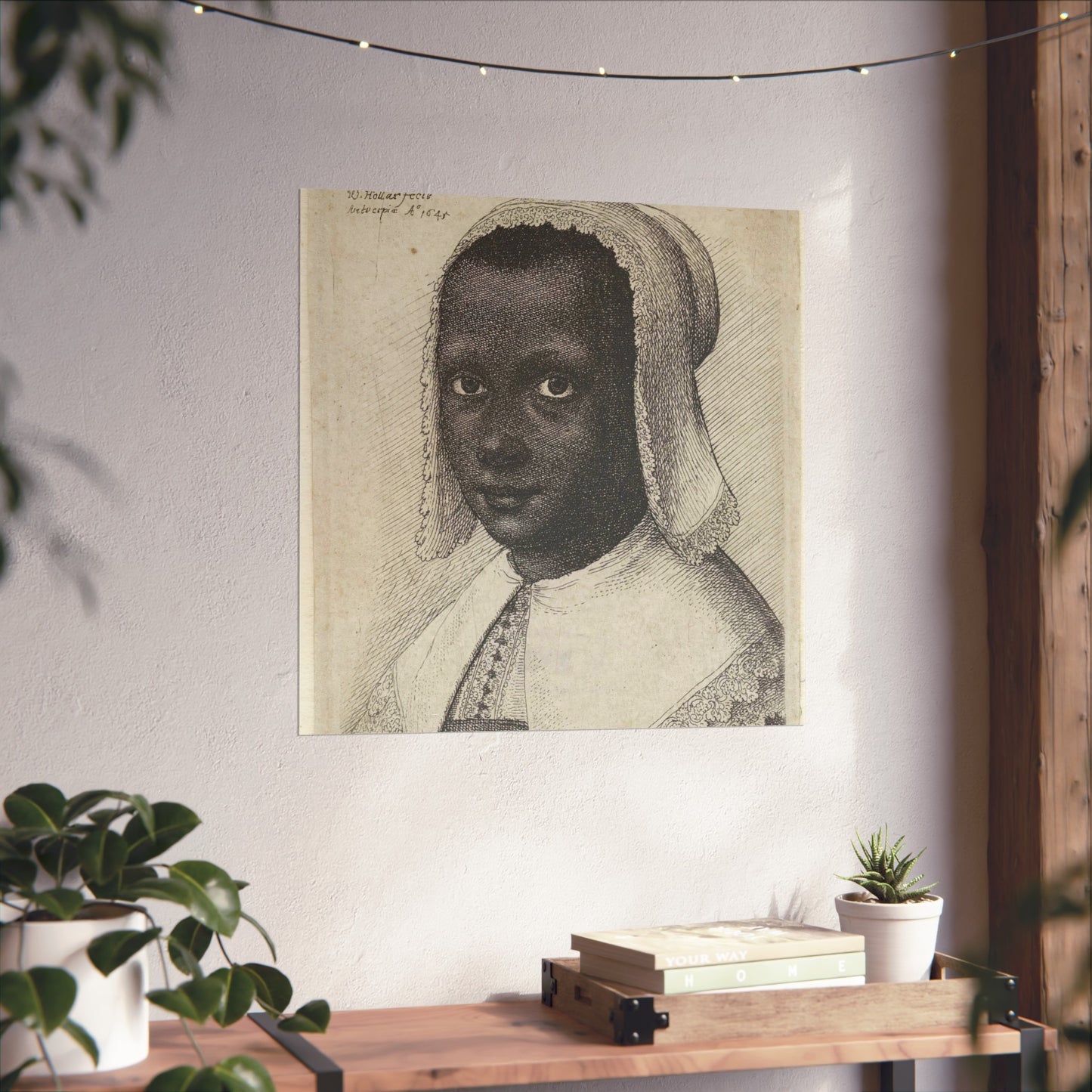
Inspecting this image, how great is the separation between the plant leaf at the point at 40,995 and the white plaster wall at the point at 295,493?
1.79ft

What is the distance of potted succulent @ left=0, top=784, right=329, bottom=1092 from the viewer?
1420mm

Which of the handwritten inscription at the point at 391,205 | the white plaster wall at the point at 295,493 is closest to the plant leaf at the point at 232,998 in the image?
the white plaster wall at the point at 295,493

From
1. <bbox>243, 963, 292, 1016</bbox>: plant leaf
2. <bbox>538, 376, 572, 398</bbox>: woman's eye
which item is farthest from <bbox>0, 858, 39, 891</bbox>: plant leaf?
<bbox>538, 376, 572, 398</bbox>: woman's eye

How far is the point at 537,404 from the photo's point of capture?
1969mm

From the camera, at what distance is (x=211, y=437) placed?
1866 mm

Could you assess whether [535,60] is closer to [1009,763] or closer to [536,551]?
[536,551]

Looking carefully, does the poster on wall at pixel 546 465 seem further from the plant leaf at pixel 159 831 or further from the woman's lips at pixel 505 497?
the plant leaf at pixel 159 831

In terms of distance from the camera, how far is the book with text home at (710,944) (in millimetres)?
1658

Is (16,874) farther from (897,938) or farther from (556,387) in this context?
(897,938)

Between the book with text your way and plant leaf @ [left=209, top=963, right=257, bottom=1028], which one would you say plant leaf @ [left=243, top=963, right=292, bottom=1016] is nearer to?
plant leaf @ [left=209, top=963, right=257, bottom=1028]

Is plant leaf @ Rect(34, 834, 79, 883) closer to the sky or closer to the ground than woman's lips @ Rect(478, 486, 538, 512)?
closer to the ground

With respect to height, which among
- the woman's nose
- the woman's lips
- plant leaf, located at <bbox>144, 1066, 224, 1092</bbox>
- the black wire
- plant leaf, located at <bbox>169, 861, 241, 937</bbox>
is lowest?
plant leaf, located at <bbox>144, 1066, 224, 1092</bbox>

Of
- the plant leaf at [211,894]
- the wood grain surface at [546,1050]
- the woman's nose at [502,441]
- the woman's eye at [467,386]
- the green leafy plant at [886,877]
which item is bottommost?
the wood grain surface at [546,1050]

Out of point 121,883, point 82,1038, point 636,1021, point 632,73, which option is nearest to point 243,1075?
point 82,1038
